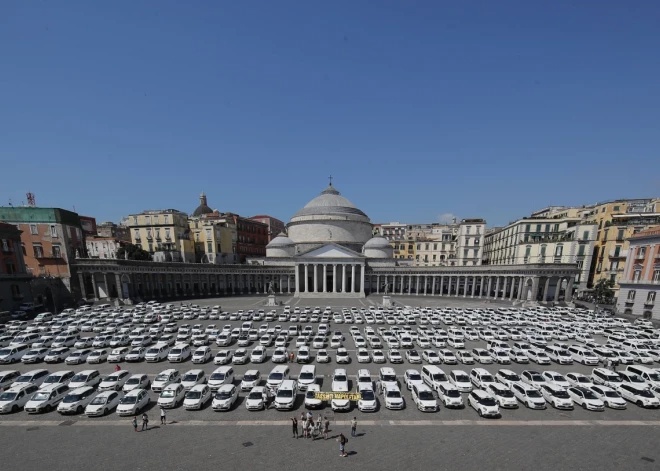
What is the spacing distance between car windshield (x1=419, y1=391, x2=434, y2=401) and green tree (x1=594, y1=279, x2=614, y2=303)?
66.4 meters

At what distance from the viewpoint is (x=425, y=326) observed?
42.0 meters

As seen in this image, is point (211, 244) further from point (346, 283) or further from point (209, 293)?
point (346, 283)

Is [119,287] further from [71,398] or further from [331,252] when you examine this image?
[331,252]

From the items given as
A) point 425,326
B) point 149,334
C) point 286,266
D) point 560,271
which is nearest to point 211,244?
point 286,266

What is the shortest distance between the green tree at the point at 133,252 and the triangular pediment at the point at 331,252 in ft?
143

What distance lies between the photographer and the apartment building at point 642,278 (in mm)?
48281

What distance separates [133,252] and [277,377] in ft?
234

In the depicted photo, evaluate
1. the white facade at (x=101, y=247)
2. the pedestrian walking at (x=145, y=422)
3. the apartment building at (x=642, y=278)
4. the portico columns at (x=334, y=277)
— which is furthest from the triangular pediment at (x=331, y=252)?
the pedestrian walking at (x=145, y=422)

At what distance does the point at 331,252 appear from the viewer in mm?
77812

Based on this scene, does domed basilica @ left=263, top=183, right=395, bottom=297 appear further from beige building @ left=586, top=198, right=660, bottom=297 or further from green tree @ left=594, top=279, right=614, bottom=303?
beige building @ left=586, top=198, right=660, bottom=297

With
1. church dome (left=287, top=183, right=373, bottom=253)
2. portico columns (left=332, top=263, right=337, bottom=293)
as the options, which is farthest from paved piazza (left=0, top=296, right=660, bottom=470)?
church dome (left=287, top=183, right=373, bottom=253)

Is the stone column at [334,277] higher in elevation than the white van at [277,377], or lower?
lower
